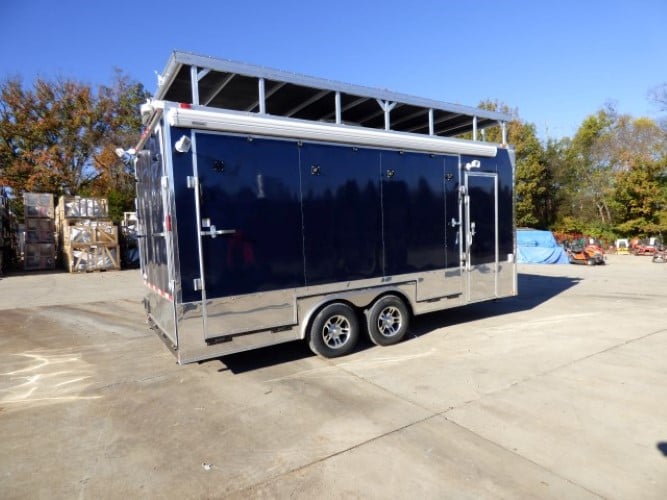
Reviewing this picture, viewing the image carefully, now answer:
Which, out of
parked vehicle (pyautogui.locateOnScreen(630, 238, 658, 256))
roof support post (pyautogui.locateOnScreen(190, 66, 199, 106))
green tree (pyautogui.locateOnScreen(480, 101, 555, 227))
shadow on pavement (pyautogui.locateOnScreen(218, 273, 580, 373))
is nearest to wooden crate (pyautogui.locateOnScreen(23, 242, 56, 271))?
shadow on pavement (pyautogui.locateOnScreen(218, 273, 580, 373))

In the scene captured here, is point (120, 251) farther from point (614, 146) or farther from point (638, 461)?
point (614, 146)

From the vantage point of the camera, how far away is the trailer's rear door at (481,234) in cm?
673

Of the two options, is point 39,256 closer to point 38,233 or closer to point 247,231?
point 38,233

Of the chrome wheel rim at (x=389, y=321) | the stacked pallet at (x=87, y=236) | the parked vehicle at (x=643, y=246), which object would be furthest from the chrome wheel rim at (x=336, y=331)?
the parked vehicle at (x=643, y=246)

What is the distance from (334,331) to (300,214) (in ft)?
5.45

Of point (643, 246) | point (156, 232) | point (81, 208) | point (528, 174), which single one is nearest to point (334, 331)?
point (156, 232)

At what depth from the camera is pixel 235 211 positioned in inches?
181

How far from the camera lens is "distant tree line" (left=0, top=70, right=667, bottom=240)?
26672 millimetres

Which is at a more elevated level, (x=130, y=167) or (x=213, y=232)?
(x=130, y=167)

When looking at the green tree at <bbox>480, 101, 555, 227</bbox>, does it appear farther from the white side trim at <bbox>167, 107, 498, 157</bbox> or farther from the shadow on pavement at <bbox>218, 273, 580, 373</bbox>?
the white side trim at <bbox>167, 107, 498, 157</bbox>

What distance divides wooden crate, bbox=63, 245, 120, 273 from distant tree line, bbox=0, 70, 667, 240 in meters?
8.35

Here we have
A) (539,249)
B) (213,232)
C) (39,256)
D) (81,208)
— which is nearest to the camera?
(213,232)

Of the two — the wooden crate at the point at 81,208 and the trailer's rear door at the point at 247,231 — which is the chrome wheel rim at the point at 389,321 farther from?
the wooden crate at the point at 81,208

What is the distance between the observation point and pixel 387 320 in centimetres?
597
